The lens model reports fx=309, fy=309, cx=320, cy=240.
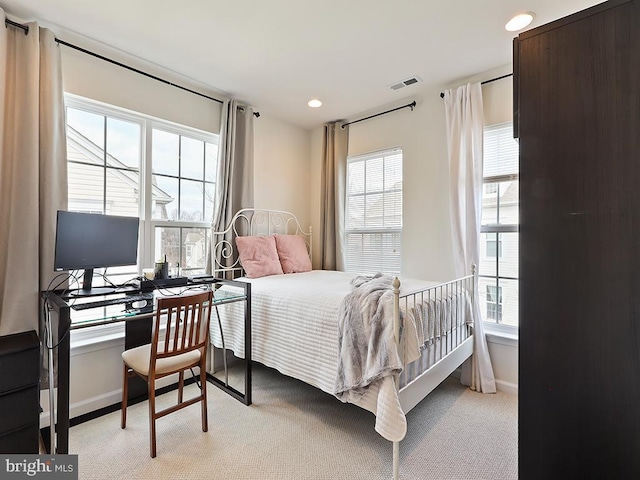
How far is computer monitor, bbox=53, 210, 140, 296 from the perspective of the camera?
190 cm

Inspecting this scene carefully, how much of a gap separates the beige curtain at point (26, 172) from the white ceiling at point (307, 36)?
11.1 inches

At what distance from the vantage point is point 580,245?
2.57ft

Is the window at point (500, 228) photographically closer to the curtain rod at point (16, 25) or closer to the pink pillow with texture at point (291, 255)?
the pink pillow with texture at point (291, 255)

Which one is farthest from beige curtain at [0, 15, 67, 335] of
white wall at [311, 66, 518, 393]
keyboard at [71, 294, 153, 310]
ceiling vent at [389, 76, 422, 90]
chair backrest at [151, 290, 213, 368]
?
white wall at [311, 66, 518, 393]

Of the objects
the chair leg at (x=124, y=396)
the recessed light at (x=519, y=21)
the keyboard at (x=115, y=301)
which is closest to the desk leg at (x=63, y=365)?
the keyboard at (x=115, y=301)

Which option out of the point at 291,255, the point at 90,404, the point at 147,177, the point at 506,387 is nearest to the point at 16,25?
the point at 147,177

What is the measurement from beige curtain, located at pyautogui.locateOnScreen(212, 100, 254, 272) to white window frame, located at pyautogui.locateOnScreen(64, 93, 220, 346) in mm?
306

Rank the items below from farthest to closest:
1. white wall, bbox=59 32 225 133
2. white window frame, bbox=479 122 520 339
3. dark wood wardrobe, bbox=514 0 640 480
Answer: white window frame, bbox=479 122 520 339 → white wall, bbox=59 32 225 133 → dark wood wardrobe, bbox=514 0 640 480

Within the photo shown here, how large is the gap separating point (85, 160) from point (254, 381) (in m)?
2.25

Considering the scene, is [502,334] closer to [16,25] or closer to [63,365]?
[63,365]

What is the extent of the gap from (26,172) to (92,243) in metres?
0.57

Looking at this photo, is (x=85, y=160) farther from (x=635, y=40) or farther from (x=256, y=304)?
(x=635, y=40)

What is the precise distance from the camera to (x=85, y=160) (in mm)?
2365

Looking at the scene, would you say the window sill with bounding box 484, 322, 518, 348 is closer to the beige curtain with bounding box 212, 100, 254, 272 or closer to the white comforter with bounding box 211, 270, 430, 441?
the white comforter with bounding box 211, 270, 430, 441
